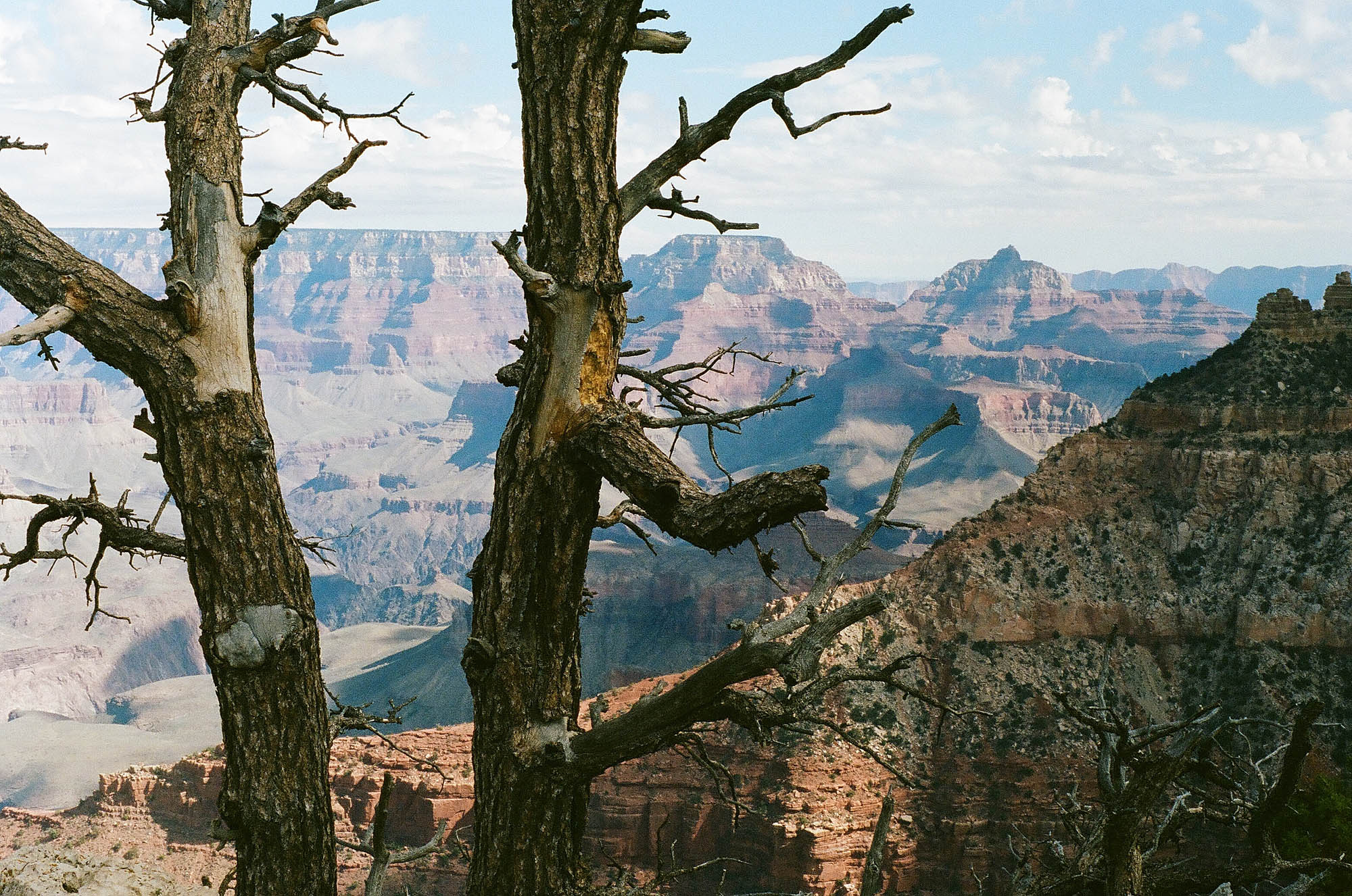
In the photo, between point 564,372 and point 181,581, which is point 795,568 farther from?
point 181,581

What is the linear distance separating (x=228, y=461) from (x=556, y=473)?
1372 millimetres

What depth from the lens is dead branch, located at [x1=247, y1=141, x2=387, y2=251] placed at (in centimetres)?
471

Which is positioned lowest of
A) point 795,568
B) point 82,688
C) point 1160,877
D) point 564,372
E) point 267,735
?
point 82,688

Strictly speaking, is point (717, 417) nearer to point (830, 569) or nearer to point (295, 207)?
point (830, 569)

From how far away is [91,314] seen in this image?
14.5 feet

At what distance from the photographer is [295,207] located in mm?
4789

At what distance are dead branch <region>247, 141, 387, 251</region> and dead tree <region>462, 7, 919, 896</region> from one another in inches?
42.6

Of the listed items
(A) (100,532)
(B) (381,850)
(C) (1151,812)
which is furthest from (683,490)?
(C) (1151,812)

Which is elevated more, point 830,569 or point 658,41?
point 658,41

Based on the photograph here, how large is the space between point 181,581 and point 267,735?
19302 centimetres

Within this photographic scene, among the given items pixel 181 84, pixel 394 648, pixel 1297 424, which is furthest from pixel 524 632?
pixel 394 648

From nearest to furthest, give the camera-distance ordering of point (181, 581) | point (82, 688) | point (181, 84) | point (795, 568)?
point (181, 84)
point (795, 568)
point (82, 688)
point (181, 581)

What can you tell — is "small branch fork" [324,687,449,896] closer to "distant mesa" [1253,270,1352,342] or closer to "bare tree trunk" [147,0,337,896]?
"bare tree trunk" [147,0,337,896]

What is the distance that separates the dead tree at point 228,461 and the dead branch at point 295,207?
0.01 m
